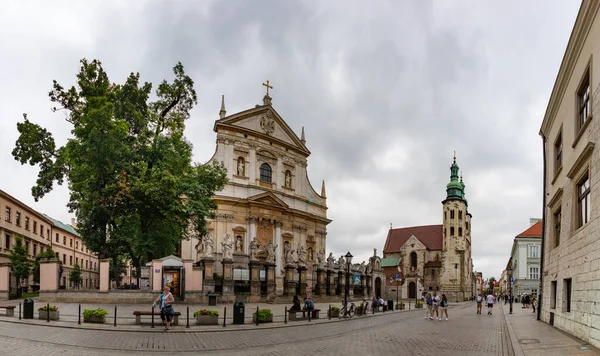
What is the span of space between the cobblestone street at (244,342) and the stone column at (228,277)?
15350 mm

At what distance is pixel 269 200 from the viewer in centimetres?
5175

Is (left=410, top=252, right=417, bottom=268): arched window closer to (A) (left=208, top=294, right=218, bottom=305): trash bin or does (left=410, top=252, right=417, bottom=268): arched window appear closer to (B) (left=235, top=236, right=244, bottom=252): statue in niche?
(B) (left=235, top=236, right=244, bottom=252): statue in niche

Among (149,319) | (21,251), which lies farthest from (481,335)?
(21,251)

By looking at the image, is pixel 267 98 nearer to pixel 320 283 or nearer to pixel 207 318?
pixel 320 283

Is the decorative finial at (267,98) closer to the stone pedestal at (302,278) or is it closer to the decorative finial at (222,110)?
the decorative finial at (222,110)

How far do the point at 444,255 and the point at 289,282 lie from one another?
4956 cm

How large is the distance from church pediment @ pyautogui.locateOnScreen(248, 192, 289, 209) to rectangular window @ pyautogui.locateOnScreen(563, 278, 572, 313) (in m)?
35.3

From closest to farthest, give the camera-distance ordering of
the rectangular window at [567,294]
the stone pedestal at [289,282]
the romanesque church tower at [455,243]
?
the rectangular window at [567,294], the stone pedestal at [289,282], the romanesque church tower at [455,243]

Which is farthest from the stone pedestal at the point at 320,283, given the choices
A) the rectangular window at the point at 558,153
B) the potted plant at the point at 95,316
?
the potted plant at the point at 95,316

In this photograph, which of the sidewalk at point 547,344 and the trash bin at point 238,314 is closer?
the sidewalk at point 547,344

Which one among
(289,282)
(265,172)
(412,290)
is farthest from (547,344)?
(412,290)

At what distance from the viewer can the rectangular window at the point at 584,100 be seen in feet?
51.9

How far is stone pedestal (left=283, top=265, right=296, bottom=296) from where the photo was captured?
39531 mm

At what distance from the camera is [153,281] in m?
28.7
